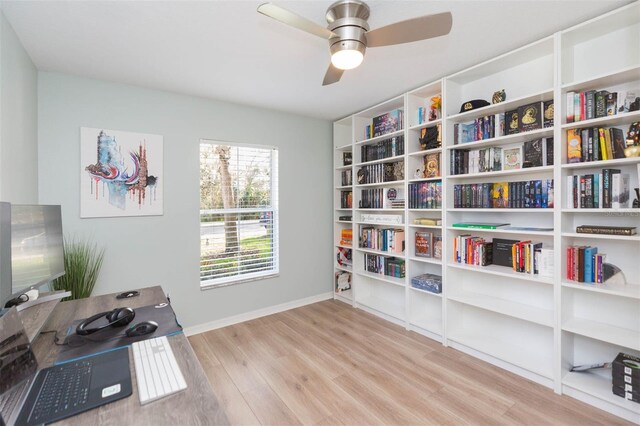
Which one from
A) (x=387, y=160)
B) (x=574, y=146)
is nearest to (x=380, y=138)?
(x=387, y=160)

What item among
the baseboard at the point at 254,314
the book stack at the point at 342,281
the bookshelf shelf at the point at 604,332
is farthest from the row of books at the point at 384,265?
the bookshelf shelf at the point at 604,332

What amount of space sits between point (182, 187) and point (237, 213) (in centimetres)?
65

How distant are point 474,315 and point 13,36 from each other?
4067 millimetres

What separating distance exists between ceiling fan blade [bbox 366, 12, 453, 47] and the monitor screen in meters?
1.93

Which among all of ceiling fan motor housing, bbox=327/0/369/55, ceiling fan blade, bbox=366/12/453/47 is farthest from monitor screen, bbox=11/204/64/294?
ceiling fan blade, bbox=366/12/453/47

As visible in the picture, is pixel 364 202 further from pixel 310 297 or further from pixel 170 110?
pixel 170 110

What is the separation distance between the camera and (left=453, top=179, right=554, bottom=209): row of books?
7.09 ft

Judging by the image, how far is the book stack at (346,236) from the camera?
3.86m

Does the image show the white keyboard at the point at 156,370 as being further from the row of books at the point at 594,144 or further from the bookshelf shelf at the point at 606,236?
the row of books at the point at 594,144

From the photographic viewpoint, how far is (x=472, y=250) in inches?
101

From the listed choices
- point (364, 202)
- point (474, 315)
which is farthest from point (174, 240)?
point (474, 315)

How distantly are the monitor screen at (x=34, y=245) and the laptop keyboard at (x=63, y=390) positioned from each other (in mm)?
552

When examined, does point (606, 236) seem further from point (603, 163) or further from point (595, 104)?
point (595, 104)

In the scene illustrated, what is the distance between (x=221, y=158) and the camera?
327cm
